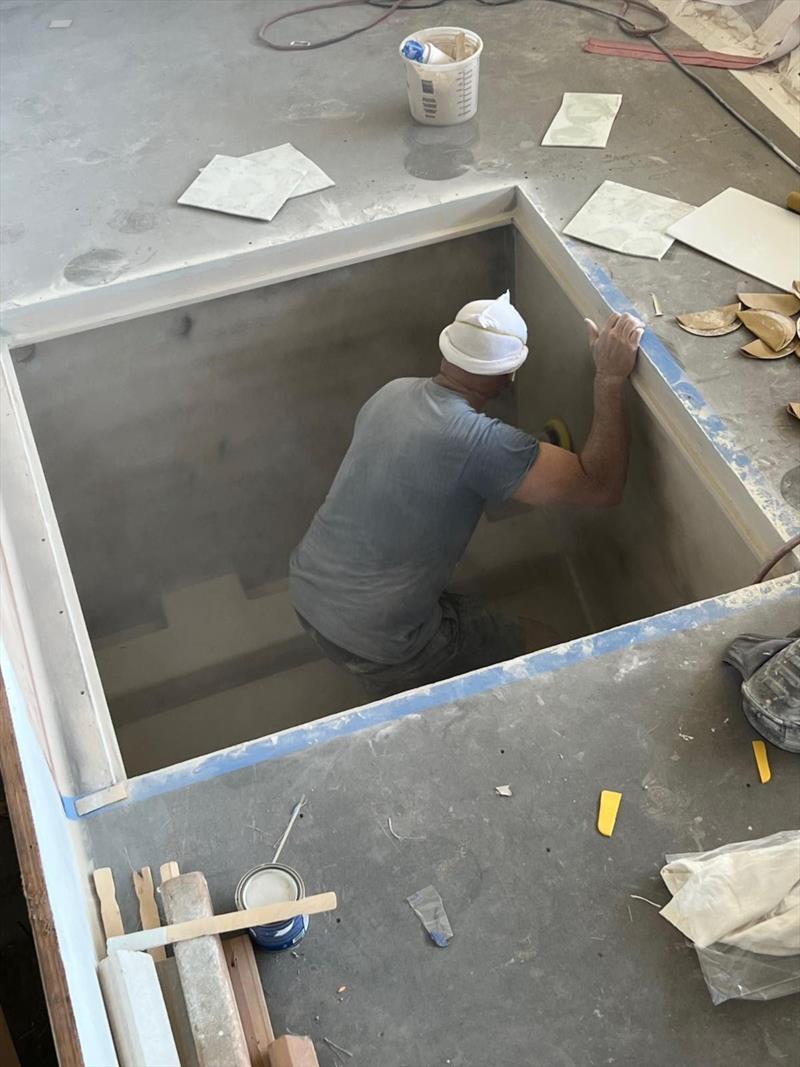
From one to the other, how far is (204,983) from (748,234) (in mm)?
2015

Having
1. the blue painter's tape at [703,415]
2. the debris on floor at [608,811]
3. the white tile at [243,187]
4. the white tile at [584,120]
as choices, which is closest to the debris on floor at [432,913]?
the debris on floor at [608,811]

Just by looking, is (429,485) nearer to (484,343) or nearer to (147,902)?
(484,343)

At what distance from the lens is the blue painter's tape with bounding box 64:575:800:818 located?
1550mm

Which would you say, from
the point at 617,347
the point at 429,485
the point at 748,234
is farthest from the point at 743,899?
the point at 748,234

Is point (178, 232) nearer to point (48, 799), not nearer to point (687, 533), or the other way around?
point (687, 533)

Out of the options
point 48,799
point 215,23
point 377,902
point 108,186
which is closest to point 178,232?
point 108,186

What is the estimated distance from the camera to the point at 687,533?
2146 millimetres

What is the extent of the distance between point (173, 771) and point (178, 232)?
1.57 meters

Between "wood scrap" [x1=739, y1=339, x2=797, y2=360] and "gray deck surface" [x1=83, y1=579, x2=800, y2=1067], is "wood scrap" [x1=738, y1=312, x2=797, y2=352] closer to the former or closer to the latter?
"wood scrap" [x1=739, y1=339, x2=797, y2=360]

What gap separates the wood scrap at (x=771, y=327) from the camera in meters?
2.07

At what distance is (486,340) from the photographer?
6.93 feet

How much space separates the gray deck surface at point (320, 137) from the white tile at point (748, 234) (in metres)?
0.04

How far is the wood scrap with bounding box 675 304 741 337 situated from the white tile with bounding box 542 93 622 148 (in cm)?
78

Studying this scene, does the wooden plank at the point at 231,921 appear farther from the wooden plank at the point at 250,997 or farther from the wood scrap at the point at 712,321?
the wood scrap at the point at 712,321
